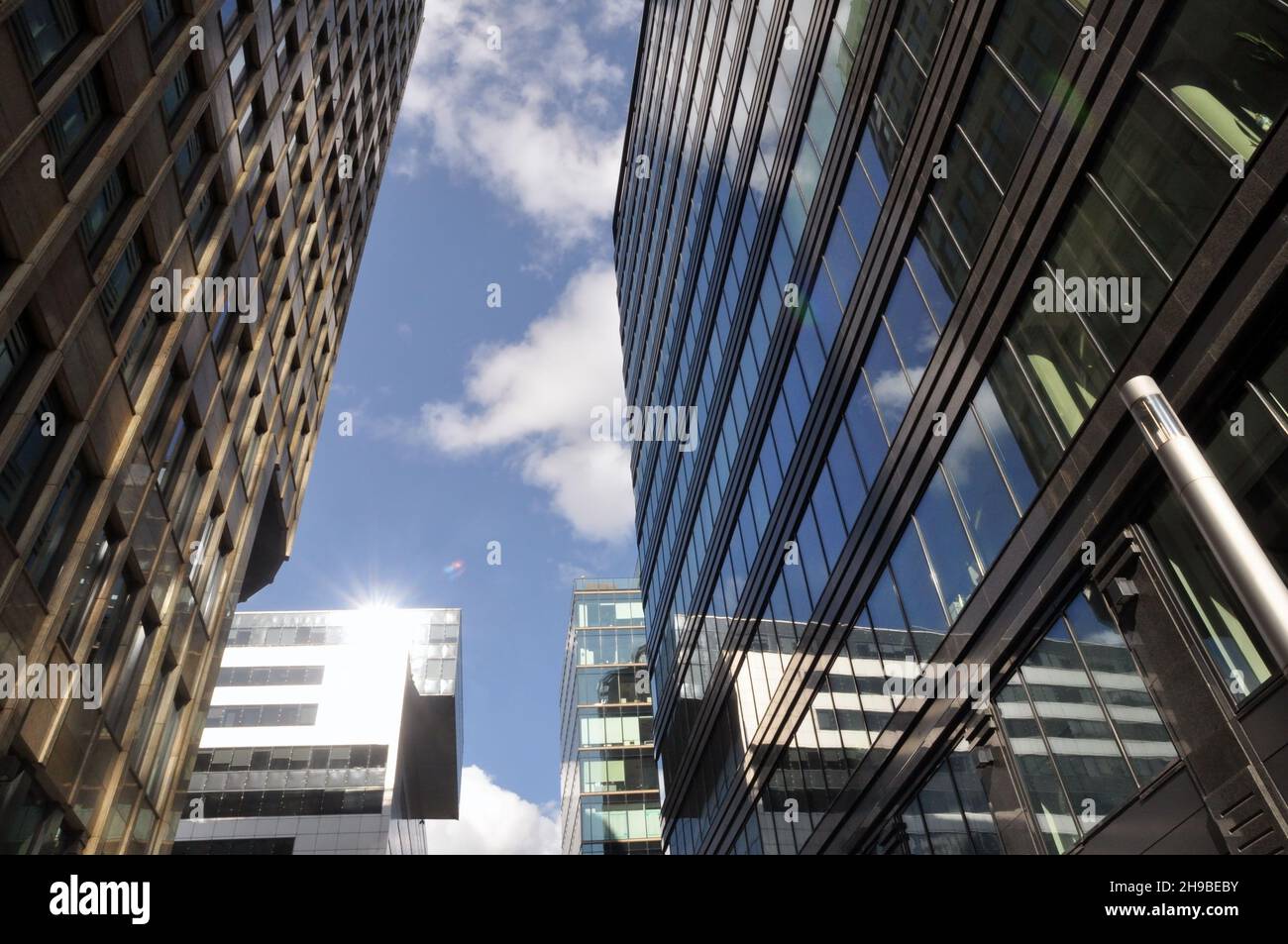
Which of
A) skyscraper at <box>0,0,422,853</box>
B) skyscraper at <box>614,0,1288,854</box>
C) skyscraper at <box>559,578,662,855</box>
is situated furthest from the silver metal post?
skyscraper at <box>559,578,662,855</box>

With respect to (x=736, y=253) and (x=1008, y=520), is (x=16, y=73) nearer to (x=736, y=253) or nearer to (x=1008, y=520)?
(x=1008, y=520)

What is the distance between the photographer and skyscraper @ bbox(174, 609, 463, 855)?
57.2m

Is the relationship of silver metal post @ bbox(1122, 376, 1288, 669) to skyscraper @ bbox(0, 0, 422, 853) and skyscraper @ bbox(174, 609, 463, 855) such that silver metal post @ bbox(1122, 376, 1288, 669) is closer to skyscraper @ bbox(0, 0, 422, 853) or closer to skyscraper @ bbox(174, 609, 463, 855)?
skyscraper @ bbox(0, 0, 422, 853)

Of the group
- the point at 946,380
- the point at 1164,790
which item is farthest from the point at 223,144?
the point at 1164,790

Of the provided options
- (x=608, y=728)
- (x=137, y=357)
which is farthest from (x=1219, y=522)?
(x=608, y=728)

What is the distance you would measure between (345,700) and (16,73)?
57014 millimetres

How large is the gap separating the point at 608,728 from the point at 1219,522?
66653 millimetres

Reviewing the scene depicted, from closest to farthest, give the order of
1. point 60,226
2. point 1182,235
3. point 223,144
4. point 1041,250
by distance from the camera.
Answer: point 1182,235
point 60,226
point 1041,250
point 223,144

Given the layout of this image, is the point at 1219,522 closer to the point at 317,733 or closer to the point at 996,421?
the point at 996,421

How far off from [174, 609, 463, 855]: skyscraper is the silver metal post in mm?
55456

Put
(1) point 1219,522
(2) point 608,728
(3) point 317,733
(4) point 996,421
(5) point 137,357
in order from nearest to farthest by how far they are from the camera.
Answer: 1. (1) point 1219,522
2. (4) point 996,421
3. (5) point 137,357
4. (3) point 317,733
5. (2) point 608,728

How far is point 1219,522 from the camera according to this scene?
293 inches

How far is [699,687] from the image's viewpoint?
36.9 meters
